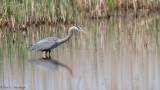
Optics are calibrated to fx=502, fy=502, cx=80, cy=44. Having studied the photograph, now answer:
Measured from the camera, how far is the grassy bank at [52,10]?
13.9 m

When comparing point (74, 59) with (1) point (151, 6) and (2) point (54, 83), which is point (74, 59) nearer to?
(2) point (54, 83)

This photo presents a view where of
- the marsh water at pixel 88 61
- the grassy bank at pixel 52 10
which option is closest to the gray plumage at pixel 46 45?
the marsh water at pixel 88 61

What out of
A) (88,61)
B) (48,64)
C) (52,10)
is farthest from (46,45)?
(52,10)

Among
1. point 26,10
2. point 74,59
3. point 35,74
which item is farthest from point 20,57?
point 26,10

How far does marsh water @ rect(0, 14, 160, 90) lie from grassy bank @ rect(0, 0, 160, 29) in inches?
15.6

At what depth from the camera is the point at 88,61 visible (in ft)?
29.0

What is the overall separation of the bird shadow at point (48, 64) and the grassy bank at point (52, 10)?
15.1 feet

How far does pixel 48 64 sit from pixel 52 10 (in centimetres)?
598

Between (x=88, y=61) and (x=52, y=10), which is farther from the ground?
(x=52, y=10)

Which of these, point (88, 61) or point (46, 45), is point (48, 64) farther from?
point (46, 45)

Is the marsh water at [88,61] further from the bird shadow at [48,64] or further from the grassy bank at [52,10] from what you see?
the grassy bank at [52,10]

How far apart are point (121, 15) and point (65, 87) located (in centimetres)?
1063

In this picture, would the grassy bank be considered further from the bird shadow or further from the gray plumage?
the bird shadow

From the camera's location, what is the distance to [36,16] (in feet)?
47.6
